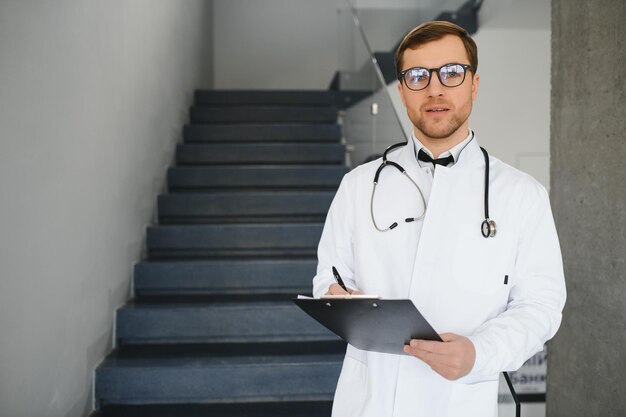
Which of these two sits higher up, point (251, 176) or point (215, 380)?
point (251, 176)

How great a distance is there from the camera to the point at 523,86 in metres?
6.36

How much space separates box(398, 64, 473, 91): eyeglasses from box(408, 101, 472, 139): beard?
0.18ft

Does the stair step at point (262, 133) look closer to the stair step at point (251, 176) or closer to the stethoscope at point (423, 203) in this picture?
the stair step at point (251, 176)

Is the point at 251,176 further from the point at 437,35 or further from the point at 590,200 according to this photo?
the point at 437,35

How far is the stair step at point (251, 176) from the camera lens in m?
4.31

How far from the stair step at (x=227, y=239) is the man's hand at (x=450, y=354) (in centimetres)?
259

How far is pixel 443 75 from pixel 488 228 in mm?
321

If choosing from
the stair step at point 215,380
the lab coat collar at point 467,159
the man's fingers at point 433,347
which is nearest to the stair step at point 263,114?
the stair step at point 215,380

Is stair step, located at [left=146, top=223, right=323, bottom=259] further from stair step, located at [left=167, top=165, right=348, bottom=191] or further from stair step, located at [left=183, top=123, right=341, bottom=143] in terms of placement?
stair step, located at [left=183, top=123, right=341, bottom=143]

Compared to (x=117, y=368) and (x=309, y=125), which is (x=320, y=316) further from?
(x=309, y=125)

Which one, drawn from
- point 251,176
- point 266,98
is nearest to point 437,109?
point 251,176

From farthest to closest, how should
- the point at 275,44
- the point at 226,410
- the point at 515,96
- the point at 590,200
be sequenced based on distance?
the point at 275,44
the point at 515,96
the point at 226,410
the point at 590,200

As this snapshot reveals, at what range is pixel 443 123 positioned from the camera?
1164 millimetres

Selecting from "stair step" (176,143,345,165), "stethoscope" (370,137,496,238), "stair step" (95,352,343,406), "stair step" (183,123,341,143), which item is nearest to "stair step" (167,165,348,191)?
"stair step" (176,143,345,165)
